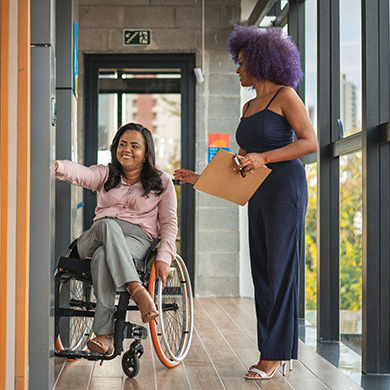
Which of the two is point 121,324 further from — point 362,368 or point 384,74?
point 384,74

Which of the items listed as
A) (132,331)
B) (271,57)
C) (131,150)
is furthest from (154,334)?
(271,57)

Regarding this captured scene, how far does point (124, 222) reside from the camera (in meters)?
2.84

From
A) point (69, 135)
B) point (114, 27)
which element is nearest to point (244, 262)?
point (114, 27)

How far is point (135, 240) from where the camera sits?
277 cm

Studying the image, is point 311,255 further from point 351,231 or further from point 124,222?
point 124,222

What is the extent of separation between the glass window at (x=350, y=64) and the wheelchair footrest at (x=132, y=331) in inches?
58.0

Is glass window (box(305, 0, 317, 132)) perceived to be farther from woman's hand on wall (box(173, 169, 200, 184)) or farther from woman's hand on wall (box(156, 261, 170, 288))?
woman's hand on wall (box(156, 261, 170, 288))

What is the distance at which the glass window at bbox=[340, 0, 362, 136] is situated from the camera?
127 inches

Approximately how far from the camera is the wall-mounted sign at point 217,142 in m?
5.32

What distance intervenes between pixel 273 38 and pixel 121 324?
1.41 meters

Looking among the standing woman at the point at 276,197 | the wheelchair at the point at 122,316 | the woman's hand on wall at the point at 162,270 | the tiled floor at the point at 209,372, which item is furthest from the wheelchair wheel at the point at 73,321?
the standing woman at the point at 276,197

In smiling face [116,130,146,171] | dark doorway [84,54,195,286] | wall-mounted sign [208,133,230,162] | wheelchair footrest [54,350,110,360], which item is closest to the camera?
wheelchair footrest [54,350,110,360]

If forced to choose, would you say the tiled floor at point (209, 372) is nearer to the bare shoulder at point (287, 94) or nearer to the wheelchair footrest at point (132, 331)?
the wheelchair footrest at point (132, 331)

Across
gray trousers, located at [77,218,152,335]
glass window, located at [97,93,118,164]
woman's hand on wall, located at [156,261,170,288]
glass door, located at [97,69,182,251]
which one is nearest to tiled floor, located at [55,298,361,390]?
gray trousers, located at [77,218,152,335]
